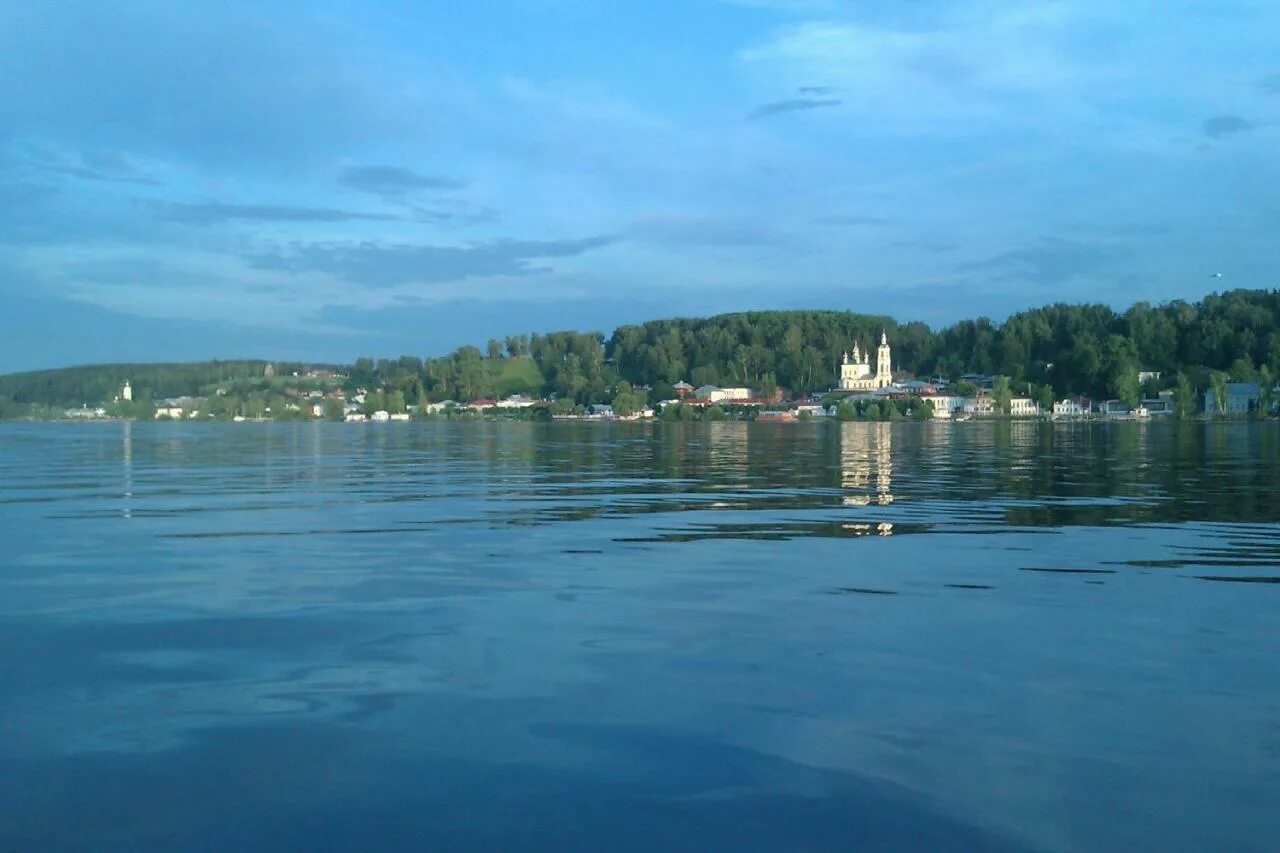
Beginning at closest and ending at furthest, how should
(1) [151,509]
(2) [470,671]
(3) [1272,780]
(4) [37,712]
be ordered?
1. (3) [1272,780]
2. (4) [37,712]
3. (2) [470,671]
4. (1) [151,509]

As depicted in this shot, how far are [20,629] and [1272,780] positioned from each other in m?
12.1

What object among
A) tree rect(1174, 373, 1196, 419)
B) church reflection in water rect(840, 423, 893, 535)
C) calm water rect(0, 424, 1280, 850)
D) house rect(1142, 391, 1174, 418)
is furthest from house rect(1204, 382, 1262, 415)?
calm water rect(0, 424, 1280, 850)

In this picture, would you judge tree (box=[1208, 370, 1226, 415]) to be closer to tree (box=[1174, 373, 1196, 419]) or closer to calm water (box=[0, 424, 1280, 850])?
tree (box=[1174, 373, 1196, 419])

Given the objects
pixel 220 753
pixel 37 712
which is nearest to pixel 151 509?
pixel 37 712

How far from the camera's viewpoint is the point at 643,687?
964cm

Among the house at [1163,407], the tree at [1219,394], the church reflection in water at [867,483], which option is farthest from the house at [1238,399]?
the church reflection in water at [867,483]

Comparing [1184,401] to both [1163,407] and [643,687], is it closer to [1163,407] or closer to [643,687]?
[1163,407]

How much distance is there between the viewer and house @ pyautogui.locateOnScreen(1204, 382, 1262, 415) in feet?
575

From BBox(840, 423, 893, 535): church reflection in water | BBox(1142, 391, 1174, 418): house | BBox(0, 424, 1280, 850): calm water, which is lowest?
BBox(0, 424, 1280, 850): calm water

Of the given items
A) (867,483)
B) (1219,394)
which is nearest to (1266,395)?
(1219,394)

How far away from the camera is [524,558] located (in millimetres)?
17469

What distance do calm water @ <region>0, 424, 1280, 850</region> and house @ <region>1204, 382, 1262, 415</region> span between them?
175558mm

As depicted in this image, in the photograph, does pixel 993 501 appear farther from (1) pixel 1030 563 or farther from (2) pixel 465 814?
(2) pixel 465 814

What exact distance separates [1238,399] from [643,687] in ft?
637
